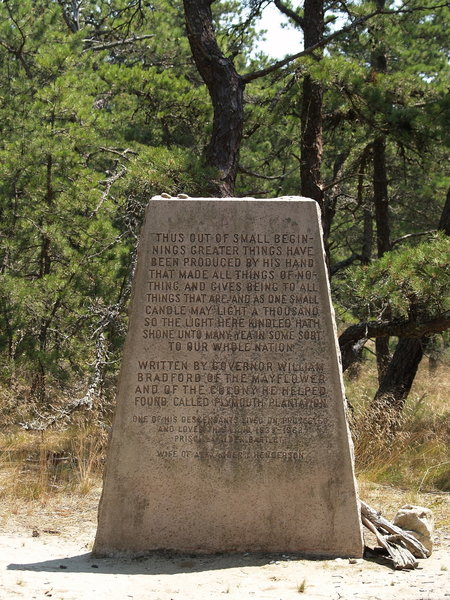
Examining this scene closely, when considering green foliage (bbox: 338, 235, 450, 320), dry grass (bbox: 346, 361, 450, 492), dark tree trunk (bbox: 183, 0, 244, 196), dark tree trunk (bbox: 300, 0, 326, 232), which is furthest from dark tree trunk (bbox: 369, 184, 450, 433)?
dark tree trunk (bbox: 183, 0, 244, 196)

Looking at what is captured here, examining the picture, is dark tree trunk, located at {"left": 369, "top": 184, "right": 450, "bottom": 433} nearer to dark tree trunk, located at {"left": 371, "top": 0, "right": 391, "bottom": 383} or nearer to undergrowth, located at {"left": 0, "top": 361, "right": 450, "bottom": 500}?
undergrowth, located at {"left": 0, "top": 361, "right": 450, "bottom": 500}

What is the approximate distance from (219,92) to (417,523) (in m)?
5.45

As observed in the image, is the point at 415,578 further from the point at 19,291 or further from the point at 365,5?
the point at 365,5

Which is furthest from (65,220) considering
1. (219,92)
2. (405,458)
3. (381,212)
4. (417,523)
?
(417,523)

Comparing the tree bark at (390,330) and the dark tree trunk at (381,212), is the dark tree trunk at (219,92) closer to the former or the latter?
the tree bark at (390,330)

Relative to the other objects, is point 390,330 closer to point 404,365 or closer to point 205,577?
point 404,365

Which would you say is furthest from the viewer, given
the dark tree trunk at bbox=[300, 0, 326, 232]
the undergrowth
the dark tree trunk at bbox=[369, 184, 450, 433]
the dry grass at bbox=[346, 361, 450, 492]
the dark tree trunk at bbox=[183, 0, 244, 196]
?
the dark tree trunk at bbox=[300, 0, 326, 232]

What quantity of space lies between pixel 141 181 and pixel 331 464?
4159mm

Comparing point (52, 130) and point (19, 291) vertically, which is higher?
point (52, 130)

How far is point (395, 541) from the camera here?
5.00 meters

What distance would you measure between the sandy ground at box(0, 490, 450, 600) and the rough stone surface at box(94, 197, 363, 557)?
0.15 m

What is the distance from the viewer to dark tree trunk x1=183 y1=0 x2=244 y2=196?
9008 mm

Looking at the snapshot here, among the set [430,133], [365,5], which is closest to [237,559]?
[430,133]

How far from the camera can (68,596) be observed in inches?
164
